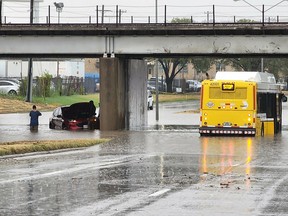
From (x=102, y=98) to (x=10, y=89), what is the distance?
142 feet

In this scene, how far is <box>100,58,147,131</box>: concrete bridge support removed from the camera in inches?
1860

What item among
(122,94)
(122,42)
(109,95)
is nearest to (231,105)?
(109,95)

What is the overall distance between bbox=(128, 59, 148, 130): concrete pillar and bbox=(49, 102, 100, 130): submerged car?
2.43 meters

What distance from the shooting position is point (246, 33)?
1831 inches

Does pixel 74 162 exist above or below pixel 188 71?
below

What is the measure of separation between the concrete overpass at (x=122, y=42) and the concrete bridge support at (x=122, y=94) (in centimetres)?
5

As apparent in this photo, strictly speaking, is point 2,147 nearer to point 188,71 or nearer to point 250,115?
point 250,115

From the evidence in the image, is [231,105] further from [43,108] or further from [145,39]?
[43,108]

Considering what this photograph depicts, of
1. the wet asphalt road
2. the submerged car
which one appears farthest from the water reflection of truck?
the submerged car

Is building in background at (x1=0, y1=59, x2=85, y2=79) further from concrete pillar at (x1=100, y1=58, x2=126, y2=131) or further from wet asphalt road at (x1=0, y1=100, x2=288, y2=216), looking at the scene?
wet asphalt road at (x1=0, y1=100, x2=288, y2=216)

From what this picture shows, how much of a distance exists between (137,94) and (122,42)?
18.9 ft

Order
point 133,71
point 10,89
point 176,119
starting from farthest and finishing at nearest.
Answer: point 10,89
point 176,119
point 133,71

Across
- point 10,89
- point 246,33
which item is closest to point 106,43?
point 246,33

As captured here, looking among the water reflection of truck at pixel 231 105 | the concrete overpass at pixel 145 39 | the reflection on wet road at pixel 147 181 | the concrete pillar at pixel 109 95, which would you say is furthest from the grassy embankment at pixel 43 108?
the concrete overpass at pixel 145 39
